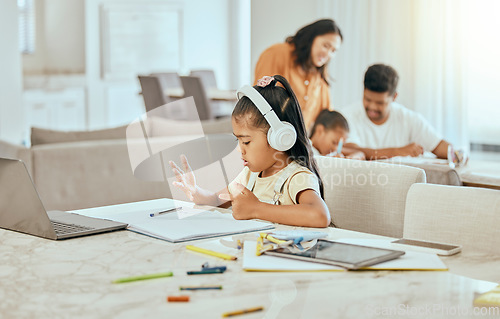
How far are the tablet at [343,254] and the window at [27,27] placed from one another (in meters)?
6.85

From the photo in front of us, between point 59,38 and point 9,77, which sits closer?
point 9,77

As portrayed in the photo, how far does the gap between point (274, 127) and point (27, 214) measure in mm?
610

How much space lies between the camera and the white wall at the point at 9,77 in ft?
18.0

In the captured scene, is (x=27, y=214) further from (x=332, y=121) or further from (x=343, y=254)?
(x=332, y=121)

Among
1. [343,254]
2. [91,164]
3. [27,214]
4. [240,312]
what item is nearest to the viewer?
[240,312]

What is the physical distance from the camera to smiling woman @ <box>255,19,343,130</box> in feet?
11.5

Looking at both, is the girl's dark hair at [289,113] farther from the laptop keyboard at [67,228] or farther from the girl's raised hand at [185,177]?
the laptop keyboard at [67,228]

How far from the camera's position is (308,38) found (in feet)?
11.5

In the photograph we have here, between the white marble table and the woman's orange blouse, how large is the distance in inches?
94.5

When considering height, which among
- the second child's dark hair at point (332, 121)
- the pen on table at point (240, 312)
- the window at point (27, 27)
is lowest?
the pen on table at point (240, 312)

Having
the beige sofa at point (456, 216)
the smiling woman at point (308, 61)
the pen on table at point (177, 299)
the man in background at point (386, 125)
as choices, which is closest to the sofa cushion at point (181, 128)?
the smiling woman at point (308, 61)

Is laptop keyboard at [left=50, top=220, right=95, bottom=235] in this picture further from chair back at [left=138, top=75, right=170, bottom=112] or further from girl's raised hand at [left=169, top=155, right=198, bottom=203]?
chair back at [left=138, top=75, right=170, bottom=112]

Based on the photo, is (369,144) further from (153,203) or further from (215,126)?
(153,203)

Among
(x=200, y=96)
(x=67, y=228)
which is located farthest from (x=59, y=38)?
(x=67, y=228)
